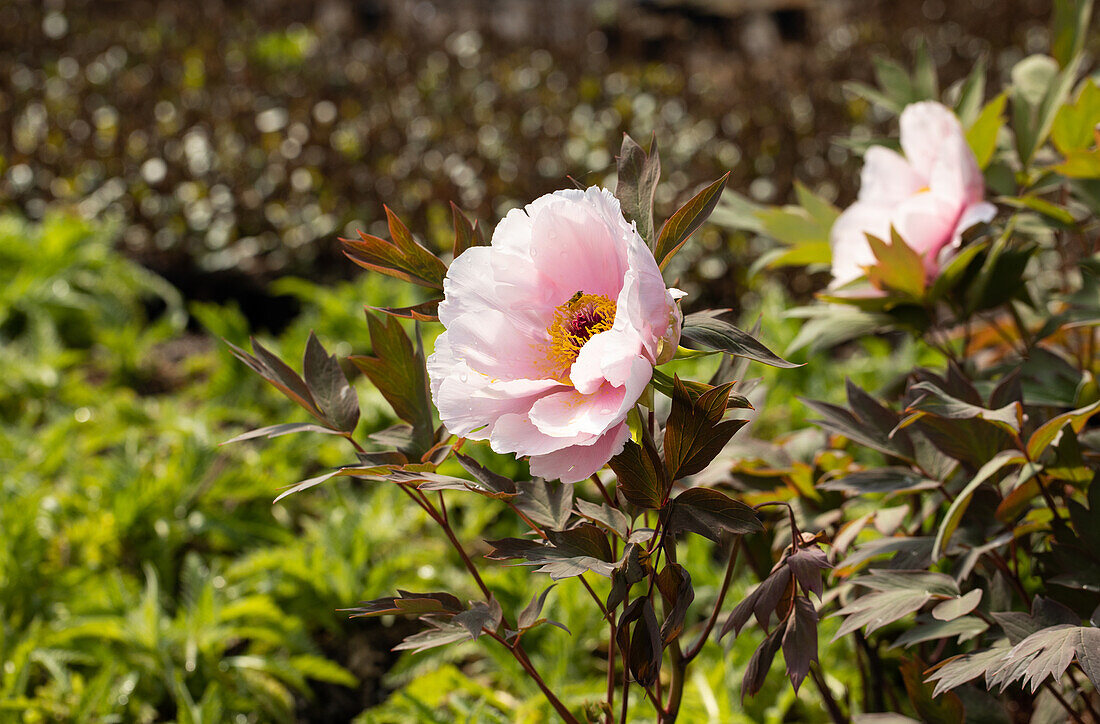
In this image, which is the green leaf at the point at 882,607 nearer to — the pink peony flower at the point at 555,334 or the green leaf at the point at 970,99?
the pink peony flower at the point at 555,334

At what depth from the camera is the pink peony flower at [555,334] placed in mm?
829

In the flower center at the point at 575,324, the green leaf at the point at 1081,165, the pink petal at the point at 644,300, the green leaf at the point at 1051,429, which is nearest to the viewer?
the pink petal at the point at 644,300

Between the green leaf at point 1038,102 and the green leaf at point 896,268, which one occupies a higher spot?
the green leaf at point 1038,102

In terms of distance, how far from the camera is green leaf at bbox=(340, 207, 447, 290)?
0.97 meters

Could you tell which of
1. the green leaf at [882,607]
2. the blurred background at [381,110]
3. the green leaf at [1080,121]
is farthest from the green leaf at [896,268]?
the blurred background at [381,110]

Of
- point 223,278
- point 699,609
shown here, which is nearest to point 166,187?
point 223,278

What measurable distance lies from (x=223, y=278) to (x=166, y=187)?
1.78 feet

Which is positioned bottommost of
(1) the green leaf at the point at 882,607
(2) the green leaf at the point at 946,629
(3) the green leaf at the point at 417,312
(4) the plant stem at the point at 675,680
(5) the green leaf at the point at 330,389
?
(4) the plant stem at the point at 675,680

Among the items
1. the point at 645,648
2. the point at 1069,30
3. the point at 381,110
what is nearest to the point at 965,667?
the point at 645,648

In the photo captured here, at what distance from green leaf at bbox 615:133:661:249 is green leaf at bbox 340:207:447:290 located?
7.9 inches

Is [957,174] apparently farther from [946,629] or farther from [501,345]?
[501,345]

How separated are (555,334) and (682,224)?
0.17 m

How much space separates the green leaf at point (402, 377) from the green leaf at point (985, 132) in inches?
36.6

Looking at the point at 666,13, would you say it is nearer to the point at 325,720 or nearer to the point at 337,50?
the point at 337,50
